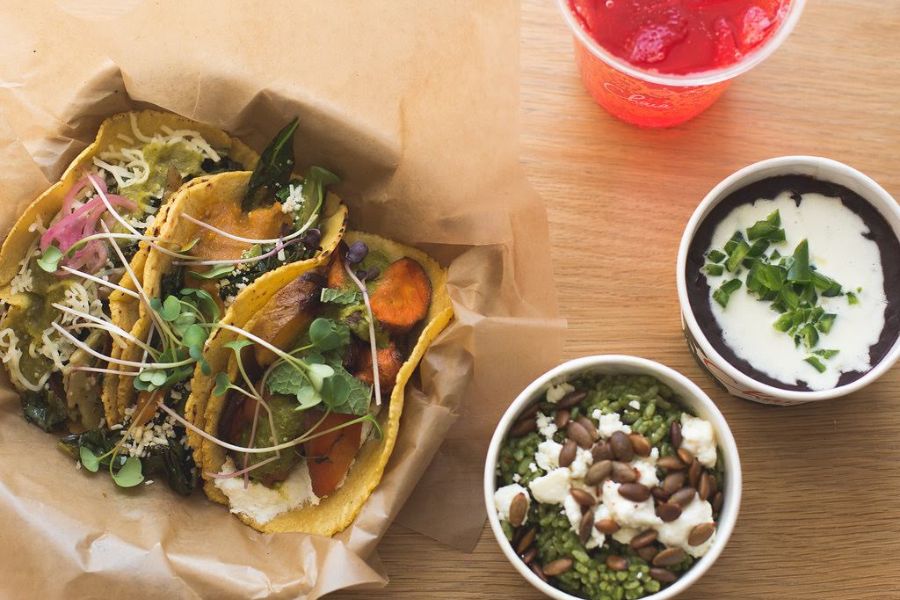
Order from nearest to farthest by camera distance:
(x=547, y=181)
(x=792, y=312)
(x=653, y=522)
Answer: (x=653, y=522) → (x=792, y=312) → (x=547, y=181)

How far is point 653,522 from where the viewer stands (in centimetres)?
181

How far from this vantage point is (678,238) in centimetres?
222

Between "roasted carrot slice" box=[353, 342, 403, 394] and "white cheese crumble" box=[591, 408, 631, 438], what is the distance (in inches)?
18.8

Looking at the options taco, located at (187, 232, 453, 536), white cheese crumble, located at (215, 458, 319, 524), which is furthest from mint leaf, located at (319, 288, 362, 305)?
white cheese crumble, located at (215, 458, 319, 524)

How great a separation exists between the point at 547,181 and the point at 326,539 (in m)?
1.00

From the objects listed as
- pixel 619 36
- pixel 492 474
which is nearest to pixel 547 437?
pixel 492 474

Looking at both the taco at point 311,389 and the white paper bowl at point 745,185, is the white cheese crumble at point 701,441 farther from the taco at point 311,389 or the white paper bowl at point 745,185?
the taco at point 311,389

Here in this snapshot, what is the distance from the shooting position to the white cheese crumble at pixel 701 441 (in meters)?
1.86

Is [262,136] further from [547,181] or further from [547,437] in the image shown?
[547,437]

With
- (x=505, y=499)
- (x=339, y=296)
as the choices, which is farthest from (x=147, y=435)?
(x=505, y=499)

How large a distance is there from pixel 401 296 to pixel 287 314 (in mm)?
266

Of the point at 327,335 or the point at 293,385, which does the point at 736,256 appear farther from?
the point at 293,385

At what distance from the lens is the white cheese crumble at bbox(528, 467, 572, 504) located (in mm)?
1830

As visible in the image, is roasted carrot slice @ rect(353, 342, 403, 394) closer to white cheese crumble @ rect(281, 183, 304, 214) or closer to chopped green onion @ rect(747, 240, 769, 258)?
white cheese crumble @ rect(281, 183, 304, 214)
